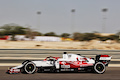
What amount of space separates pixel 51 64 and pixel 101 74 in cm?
199

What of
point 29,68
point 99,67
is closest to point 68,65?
point 99,67

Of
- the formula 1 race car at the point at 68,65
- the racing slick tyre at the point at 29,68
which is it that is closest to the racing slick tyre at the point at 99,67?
the formula 1 race car at the point at 68,65

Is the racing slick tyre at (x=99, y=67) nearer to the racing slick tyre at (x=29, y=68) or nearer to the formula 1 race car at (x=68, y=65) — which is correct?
the formula 1 race car at (x=68, y=65)

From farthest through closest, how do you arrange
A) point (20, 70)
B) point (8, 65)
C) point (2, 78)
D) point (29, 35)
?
point (29, 35)
point (8, 65)
point (20, 70)
point (2, 78)

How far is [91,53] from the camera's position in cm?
1092

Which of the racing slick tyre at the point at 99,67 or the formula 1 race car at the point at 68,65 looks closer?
the formula 1 race car at the point at 68,65

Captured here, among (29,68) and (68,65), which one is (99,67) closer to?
(68,65)

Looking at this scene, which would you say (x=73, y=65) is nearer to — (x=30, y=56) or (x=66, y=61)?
(x=66, y=61)

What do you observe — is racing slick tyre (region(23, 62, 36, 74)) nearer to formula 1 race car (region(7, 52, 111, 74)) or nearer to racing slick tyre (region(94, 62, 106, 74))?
formula 1 race car (region(7, 52, 111, 74))

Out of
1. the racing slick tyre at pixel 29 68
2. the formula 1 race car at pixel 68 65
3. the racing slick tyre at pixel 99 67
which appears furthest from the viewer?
the racing slick tyre at pixel 99 67

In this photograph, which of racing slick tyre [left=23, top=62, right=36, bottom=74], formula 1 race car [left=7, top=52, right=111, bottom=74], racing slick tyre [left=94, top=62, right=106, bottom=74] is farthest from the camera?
racing slick tyre [left=94, top=62, right=106, bottom=74]

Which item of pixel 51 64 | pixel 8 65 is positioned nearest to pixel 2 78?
pixel 51 64

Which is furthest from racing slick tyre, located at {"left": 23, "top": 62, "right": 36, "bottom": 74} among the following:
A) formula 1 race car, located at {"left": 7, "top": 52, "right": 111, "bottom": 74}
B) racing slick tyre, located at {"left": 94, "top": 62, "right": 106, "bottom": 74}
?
racing slick tyre, located at {"left": 94, "top": 62, "right": 106, "bottom": 74}

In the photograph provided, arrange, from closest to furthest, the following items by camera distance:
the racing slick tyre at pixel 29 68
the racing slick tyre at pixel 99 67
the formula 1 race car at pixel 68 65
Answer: the racing slick tyre at pixel 29 68 → the formula 1 race car at pixel 68 65 → the racing slick tyre at pixel 99 67
